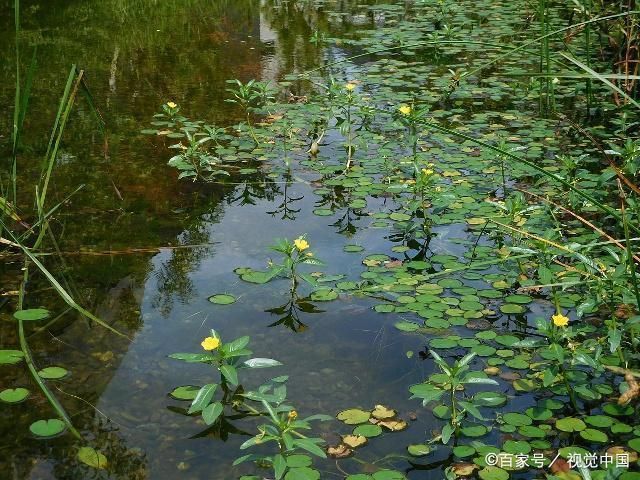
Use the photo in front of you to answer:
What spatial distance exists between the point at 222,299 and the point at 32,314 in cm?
59

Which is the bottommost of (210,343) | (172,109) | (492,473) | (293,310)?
(492,473)

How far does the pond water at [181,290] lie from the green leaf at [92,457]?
23 mm

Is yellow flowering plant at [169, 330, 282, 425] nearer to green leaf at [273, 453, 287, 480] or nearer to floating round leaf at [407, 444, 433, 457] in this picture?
green leaf at [273, 453, 287, 480]

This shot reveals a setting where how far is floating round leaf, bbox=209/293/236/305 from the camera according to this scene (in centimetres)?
246

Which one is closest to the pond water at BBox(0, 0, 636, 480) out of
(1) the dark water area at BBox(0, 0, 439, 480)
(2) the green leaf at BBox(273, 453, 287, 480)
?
(1) the dark water area at BBox(0, 0, 439, 480)

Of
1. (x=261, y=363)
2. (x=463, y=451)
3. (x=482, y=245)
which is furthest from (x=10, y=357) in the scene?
(x=482, y=245)

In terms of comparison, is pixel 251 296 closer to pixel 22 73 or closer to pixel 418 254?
pixel 418 254

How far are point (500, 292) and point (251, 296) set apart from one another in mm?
833

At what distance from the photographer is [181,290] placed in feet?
8.36

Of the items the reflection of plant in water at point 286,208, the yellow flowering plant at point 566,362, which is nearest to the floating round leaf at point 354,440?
the yellow flowering plant at point 566,362

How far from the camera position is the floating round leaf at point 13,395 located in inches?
78.8

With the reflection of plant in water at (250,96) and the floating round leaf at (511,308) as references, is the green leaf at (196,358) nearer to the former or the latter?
the floating round leaf at (511,308)

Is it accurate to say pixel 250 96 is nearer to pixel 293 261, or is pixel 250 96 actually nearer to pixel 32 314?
pixel 293 261

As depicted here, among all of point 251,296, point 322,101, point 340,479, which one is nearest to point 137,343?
point 251,296
